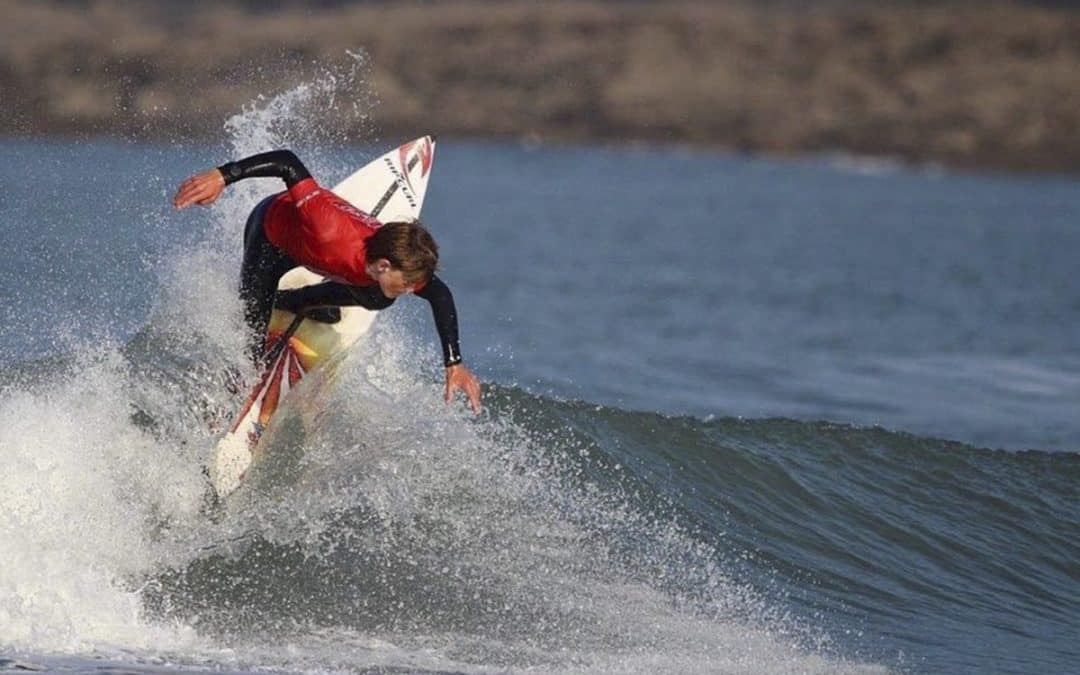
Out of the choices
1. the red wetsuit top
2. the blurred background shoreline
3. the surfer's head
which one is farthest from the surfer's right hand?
the blurred background shoreline

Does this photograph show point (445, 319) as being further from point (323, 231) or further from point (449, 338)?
point (323, 231)

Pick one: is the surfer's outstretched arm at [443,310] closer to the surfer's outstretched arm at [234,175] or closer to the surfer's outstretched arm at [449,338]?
the surfer's outstretched arm at [449,338]

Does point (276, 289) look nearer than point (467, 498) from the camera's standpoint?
Yes

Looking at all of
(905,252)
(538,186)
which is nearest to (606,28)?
(538,186)

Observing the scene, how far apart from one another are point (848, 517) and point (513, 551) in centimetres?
242

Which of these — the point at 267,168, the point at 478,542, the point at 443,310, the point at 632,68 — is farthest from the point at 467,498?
the point at 632,68

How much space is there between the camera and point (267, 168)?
24.7 ft

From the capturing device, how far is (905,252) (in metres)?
33.2

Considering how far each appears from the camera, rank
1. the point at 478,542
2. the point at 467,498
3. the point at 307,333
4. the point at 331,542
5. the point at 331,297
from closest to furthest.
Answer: the point at 331,542
the point at 331,297
the point at 478,542
the point at 467,498
the point at 307,333

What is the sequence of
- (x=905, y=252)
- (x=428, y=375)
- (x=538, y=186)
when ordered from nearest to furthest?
1. (x=428, y=375)
2. (x=905, y=252)
3. (x=538, y=186)

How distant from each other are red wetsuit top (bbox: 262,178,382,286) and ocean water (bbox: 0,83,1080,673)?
902 millimetres

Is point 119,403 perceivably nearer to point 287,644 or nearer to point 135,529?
point 135,529

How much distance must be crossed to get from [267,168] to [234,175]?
0.18 metres

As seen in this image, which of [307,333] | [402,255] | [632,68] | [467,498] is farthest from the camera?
[632,68]
